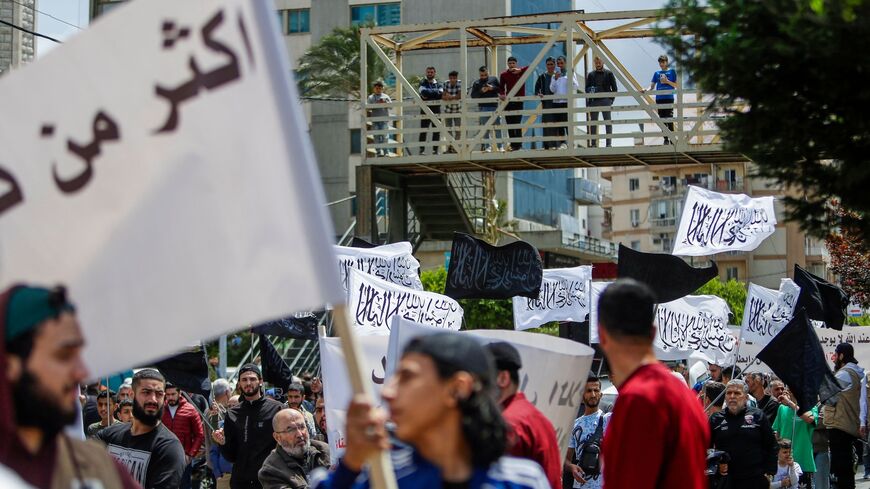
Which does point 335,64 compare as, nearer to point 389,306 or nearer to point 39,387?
point 389,306

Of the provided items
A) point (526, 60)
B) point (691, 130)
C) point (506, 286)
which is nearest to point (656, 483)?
point (506, 286)

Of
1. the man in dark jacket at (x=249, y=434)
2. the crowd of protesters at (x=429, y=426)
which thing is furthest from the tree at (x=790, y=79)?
the man in dark jacket at (x=249, y=434)

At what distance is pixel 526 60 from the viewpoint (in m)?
65.5

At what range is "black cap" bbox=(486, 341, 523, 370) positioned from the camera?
5.98 meters

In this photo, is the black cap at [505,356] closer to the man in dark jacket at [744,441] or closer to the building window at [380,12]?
the man in dark jacket at [744,441]

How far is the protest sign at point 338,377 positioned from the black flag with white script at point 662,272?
5631 mm

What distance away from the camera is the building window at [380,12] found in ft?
206

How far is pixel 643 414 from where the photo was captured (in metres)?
4.98

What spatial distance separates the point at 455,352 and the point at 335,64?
162 ft

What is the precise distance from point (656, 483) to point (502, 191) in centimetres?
6198

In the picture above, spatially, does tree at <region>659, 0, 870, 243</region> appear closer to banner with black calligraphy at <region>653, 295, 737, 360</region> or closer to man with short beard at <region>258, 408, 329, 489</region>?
man with short beard at <region>258, 408, 329, 489</region>

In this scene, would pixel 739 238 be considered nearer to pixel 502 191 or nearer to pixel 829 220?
pixel 829 220

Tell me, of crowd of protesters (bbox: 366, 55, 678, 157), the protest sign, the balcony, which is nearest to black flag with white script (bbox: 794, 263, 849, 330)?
crowd of protesters (bbox: 366, 55, 678, 157)

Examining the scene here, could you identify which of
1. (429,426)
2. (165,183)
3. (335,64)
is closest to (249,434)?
(429,426)
